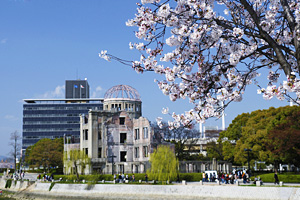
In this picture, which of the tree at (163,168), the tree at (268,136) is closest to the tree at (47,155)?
the tree at (268,136)

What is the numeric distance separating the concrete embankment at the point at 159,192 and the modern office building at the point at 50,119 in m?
75.2

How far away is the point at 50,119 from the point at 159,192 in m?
97.1

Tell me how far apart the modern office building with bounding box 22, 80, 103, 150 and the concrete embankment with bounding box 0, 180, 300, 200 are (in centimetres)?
7522

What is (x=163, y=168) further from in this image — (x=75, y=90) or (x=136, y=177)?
(x=75, y=90)

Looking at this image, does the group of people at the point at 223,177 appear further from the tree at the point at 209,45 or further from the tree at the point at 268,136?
the tree at the point at 209,45

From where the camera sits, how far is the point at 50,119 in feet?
417

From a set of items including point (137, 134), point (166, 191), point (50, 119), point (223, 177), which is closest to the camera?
point (166, 191)

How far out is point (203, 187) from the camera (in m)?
33.1

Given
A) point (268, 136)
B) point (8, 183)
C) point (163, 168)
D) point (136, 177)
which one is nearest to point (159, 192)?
point (163, 168)

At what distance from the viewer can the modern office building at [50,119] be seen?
12594 cm

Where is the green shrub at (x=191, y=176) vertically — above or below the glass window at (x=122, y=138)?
below

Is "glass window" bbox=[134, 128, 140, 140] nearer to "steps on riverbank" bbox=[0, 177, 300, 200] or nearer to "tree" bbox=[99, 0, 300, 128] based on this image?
"steps on riverbank" bbox=[0, 177, 300, 200]

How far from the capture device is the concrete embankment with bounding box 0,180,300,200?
28.8 metres

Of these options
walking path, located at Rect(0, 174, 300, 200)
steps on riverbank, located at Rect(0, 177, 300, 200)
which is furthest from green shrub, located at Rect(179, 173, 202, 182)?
steps on riverbank, located at Rect(0, 177, 300, 200)
